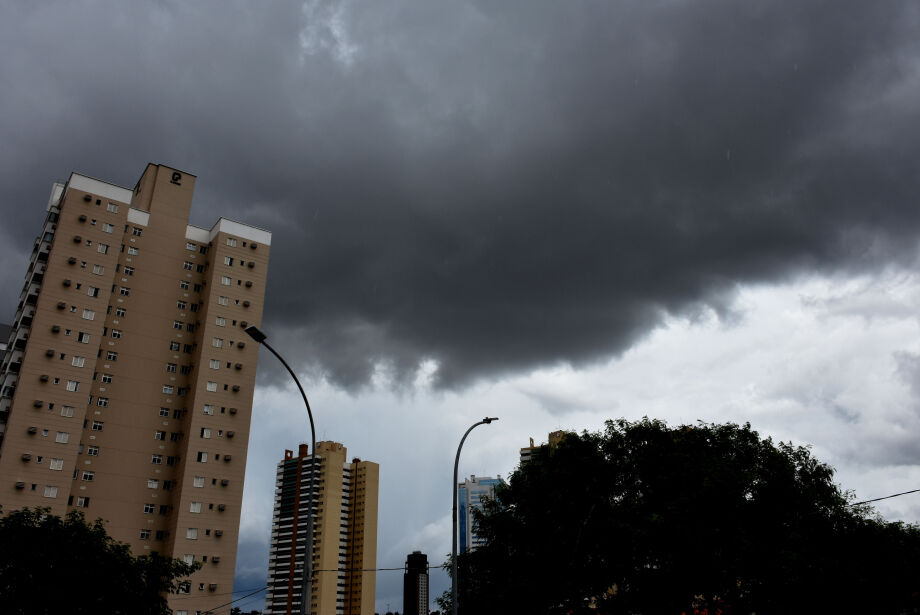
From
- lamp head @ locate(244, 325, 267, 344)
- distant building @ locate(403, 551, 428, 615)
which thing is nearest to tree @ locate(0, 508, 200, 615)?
distant building @ locate(403, 551, 428, 615)

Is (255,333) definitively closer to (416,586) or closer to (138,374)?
(416,586)

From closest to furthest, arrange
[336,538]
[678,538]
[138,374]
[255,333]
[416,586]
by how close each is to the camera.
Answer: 1. [255,333]
2. [416,586]
3. [678,538]
4. [138,374]
5. [336,538]

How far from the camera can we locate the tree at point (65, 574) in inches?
856

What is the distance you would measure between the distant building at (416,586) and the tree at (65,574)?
32.6ft

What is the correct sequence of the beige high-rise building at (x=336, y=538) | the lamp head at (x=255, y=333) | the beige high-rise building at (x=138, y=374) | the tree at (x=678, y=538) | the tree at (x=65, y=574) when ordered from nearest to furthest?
the lamp head at (x=255, y=333), the tree at (x=65, y=574), the tree at (x=678, y=538), the beige high-rise building at (x=138, y=374), the beige high-rise building at (x=336, y=538)

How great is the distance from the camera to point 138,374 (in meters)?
68.5

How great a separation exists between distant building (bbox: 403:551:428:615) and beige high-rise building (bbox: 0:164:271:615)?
48488mm

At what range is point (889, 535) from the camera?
35344 millimetres

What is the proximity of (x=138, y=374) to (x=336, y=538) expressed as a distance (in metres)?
98.8

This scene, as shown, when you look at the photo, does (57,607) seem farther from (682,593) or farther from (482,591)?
(682,593)

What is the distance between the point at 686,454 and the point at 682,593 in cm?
648

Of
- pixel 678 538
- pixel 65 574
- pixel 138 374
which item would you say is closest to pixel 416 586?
pixel 65 574

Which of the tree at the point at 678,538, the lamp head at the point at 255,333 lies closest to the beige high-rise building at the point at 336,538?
the tree at the point at 678,538

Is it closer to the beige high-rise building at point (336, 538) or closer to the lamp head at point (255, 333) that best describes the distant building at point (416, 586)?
the lamp head at point (255, 333)
